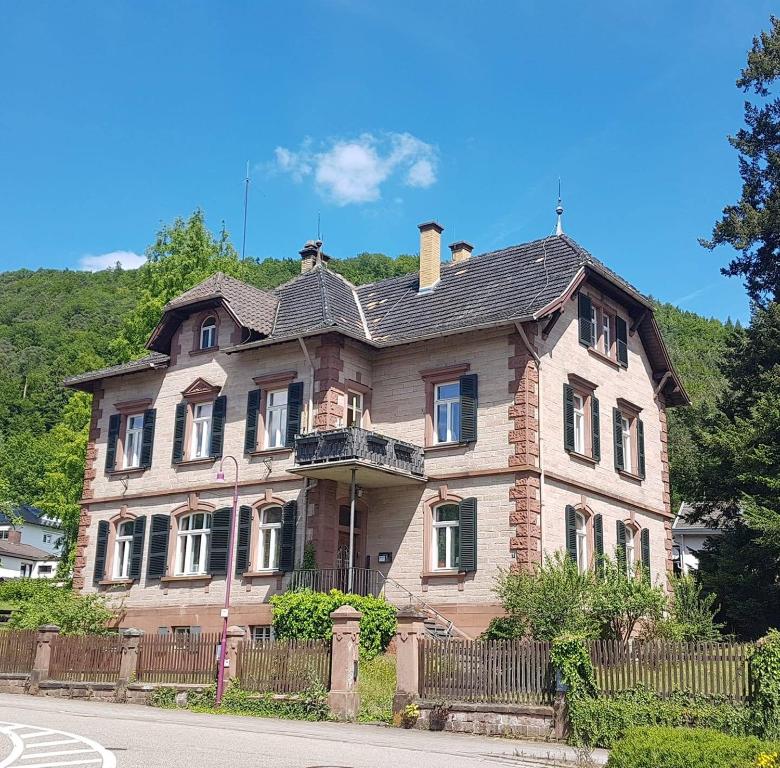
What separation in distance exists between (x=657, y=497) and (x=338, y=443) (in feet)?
40.8

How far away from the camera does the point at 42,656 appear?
2520cm

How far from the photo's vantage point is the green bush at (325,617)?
2436 cm

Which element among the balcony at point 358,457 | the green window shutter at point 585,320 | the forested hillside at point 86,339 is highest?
the forested hillside at point 86,339

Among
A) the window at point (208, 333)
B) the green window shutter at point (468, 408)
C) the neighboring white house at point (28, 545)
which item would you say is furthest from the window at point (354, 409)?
the neighboring white house at point (28, 545)

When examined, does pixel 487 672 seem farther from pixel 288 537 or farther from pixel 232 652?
pixel 288 537

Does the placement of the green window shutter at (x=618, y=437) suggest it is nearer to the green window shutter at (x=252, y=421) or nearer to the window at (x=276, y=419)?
the window at (x=276, y=419)

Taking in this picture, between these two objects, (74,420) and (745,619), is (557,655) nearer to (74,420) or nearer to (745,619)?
(745,619)

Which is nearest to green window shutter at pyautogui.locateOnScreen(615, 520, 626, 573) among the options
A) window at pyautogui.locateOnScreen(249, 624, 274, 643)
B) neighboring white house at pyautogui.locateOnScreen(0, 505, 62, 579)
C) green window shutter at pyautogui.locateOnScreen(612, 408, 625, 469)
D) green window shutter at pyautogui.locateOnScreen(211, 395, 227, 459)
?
green window shutter at pyautogui.locateOnScreen(612, 408, 625, 469)

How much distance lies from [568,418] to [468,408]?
2946 millimetres

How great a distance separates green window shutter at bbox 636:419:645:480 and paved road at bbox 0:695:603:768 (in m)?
16.0

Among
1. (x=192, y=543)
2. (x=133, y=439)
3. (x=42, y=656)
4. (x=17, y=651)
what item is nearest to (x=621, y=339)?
(x=192, y=543)

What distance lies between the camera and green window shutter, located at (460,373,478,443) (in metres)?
27.1

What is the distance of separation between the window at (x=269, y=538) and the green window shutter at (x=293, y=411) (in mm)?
2033

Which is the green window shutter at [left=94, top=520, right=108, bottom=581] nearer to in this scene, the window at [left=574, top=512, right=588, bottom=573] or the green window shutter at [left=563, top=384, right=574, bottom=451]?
the window at [left=574, top=512, right=588, bottom=573]
